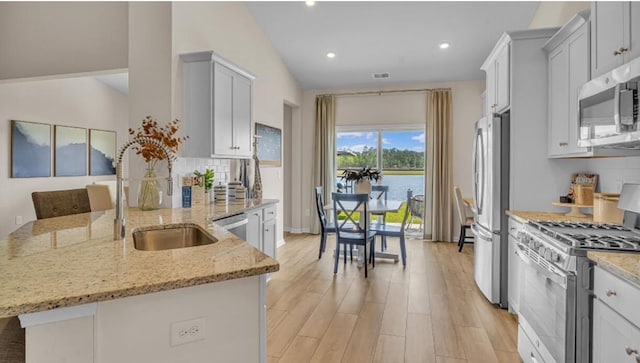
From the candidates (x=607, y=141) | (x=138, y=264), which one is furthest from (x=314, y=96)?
(x=138, y=264)

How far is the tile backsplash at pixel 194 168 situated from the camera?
11.1 feet

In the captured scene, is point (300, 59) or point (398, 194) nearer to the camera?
point (300, 59)

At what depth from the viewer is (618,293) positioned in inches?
53.0

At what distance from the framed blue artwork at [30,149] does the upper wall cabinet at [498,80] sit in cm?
662

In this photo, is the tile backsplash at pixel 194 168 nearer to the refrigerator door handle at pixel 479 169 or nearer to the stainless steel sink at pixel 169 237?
the stainless steel sink at pixel 169 237

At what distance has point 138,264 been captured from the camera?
131cm

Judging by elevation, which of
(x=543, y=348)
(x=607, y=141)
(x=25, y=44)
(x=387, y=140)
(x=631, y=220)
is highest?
(x=25, y=44)

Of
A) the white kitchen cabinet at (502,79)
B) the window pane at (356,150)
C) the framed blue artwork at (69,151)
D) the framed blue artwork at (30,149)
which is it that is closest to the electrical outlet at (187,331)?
the white kitchen cabinet at (502,79)

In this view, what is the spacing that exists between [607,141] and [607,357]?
3.78ft

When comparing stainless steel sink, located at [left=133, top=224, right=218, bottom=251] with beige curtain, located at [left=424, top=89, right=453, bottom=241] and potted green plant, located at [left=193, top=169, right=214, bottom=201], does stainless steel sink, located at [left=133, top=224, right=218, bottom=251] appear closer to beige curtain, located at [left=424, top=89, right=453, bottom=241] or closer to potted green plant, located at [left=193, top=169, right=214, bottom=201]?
potted green plant, located at [left=193, top=169, right=214, bottom=201]

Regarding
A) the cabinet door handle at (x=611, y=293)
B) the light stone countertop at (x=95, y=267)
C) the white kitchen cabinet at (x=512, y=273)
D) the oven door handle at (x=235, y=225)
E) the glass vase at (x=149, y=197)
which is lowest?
the white kitchen cabinet at (x=512, y=273)

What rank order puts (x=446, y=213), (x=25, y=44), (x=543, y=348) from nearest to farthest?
(x=543, y=348), (x=25, y=44), (x=446, y=213)

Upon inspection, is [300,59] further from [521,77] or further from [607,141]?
[607,141]

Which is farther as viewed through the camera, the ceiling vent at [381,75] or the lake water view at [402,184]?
the lake water view at [402,184]
